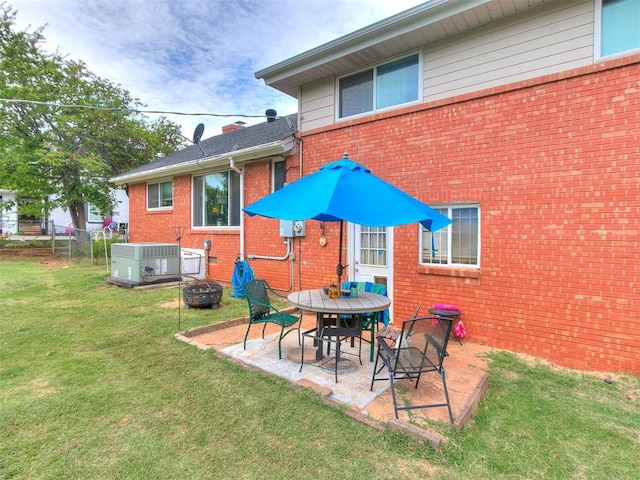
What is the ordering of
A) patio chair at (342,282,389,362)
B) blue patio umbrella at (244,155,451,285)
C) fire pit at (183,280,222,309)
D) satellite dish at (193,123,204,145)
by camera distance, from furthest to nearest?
satellite dish at (193,123,204,145), fire pit at (183,280,222,309), patio chair at (342,282,389,362), blue patio umbrella at (244,155,451,285)

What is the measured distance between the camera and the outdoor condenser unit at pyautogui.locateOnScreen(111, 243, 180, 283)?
355 inches

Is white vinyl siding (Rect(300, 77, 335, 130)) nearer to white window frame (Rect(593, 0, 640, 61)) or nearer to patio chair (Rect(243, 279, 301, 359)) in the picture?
patio chair (Rect(243, 279, 301, 359))

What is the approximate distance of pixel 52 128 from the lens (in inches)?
629

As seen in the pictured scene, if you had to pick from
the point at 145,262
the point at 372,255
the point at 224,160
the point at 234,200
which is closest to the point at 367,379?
the point at 372,255

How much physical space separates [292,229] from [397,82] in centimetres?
368

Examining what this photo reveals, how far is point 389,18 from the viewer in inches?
213

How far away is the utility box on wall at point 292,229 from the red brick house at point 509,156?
1246mm

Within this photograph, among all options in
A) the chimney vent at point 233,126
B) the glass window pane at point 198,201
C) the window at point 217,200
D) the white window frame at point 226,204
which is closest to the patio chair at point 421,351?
the white window frame at point 226,204

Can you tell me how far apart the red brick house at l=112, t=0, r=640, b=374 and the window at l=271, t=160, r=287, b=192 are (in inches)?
62.8

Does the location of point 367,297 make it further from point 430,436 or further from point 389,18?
point 389,18

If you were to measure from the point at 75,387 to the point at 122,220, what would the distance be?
33106 millimetres

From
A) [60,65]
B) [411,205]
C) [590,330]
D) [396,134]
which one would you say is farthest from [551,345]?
[60,65]

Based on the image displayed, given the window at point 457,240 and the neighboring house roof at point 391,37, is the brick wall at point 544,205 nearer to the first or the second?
the window at point 457,240

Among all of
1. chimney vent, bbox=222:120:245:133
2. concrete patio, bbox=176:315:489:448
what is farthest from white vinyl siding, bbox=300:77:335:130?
chimney vent, bbox=222:120:245:133
